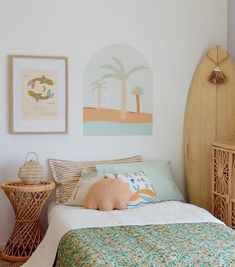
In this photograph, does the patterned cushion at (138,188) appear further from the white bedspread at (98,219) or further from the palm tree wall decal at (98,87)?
the palm tree wall decal at (98,87)

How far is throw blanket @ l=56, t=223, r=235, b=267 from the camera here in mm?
2719

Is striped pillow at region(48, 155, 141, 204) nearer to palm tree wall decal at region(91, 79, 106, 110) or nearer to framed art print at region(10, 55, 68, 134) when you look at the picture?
framed art print at region(10, 55, 68, 134)

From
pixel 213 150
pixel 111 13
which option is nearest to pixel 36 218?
pixel 213 150

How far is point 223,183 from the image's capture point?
419 centimetres

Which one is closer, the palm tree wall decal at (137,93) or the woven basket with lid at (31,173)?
the woven basket with lid at (31,173)

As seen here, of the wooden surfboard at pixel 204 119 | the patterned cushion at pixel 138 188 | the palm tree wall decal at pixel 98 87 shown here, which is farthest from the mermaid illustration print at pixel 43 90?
the wooden surfboard at pixel 204 119

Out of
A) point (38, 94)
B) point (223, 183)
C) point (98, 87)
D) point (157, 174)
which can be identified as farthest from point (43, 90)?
point (223, 183)

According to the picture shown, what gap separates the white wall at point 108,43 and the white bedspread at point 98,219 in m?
0.67

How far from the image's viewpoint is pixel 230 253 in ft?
9.27

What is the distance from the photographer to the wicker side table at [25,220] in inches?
158

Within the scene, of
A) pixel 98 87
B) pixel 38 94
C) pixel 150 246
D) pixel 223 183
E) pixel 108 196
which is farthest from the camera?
pixel 98 87

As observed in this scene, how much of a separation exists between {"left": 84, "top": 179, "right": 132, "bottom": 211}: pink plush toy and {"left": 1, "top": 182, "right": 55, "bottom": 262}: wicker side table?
1.18 ft

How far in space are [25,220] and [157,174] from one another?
118cm

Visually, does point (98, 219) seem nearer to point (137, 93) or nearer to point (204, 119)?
point (137, 93)
